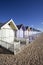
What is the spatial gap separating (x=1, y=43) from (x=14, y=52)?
371cm

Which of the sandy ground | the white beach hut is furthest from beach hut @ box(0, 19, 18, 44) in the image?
the sandy ground

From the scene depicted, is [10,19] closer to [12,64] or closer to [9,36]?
[9,36]

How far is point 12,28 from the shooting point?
16.6 m

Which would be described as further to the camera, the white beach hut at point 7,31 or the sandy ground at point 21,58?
the white beach hut at point 7,31

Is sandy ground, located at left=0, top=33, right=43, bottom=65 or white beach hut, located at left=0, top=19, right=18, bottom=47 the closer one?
sandy ground, located at left=0, top=33, right=43, bottom=65

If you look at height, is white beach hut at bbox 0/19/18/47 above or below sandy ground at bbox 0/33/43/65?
above

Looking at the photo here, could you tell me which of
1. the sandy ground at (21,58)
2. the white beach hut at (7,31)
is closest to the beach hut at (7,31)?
the white beach hut at (7,31)

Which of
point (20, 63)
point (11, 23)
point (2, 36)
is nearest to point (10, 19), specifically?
point (11, 23)

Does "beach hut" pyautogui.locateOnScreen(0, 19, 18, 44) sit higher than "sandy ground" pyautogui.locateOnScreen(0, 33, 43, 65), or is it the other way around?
"beach hut" pyautogui.locateOnScreen(0, 19, 18, 44)

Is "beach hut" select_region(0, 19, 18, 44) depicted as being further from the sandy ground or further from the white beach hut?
the sandy ground

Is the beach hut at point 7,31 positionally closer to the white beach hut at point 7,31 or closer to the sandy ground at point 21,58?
the white beach hut at point 7,31

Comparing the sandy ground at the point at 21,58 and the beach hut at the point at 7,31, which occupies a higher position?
the beach hut at the point at 7,31

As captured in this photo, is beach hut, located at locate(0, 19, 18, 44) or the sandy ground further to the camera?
beach hut, located at locate(0, 19, 18, 44)

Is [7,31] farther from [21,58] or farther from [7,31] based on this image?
[21,58]
